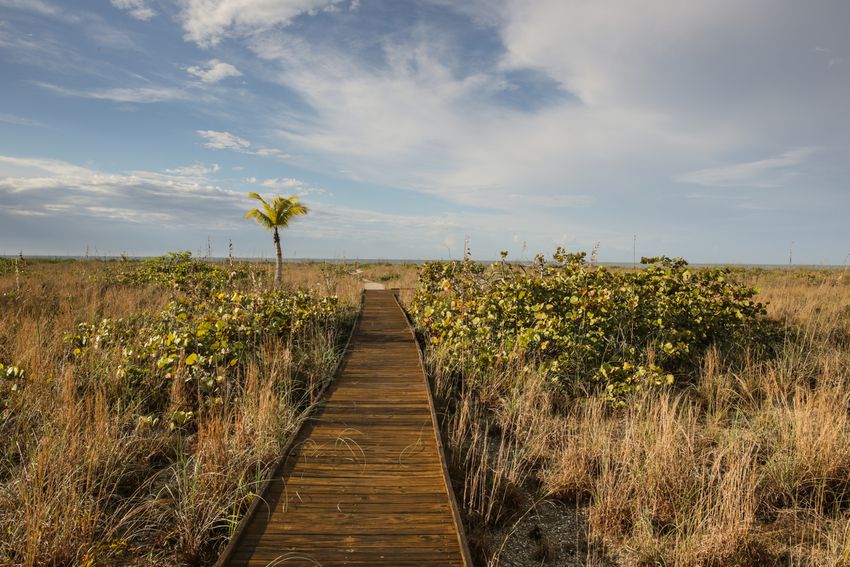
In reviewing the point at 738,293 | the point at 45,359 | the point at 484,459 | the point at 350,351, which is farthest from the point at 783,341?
the point at 45,359

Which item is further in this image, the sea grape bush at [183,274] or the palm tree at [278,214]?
the palm tree at [278,214]

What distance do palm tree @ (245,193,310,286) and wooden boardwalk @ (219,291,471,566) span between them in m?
14.9

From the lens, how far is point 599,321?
700 centimetres

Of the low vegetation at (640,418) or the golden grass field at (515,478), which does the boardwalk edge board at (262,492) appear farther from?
the low vegetation at (640,418)

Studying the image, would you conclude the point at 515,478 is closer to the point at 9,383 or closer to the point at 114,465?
the point at 114,465

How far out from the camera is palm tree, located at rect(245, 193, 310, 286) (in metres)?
19.4

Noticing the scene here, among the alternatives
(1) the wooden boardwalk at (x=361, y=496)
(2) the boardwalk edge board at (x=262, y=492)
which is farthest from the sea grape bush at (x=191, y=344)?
(1) the wooden boardwalk at (x=361, y=496)

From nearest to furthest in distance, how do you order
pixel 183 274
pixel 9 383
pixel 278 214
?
pixel 9 383, pixel 183 274, pixel 278 214

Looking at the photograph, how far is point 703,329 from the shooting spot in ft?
25.5

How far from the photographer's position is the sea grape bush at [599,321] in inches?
267

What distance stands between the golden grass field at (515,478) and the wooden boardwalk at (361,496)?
0.36 meters

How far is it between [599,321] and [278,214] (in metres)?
16.2

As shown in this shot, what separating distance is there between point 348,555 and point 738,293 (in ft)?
26.2

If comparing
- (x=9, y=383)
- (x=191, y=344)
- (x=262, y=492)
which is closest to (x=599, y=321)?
(x=262, y=492)
